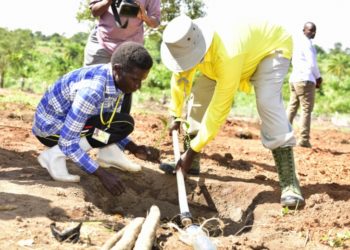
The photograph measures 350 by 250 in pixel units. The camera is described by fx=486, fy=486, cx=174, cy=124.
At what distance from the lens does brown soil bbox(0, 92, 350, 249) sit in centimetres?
272

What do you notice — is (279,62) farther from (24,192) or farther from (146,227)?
(24,192)

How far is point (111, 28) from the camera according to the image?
416cm

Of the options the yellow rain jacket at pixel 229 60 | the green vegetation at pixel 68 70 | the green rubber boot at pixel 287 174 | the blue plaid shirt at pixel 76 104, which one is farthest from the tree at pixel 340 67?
the blue plaid shirt at pixel 76 104

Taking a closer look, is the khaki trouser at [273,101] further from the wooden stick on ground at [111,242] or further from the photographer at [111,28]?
the wooden stick on ground at [111,242]

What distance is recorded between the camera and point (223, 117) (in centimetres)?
317

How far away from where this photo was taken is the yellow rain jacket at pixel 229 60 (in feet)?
10.1

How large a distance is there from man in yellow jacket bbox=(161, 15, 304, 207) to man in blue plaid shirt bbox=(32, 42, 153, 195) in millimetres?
258

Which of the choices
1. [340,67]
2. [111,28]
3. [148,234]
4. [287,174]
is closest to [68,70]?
[340,67]

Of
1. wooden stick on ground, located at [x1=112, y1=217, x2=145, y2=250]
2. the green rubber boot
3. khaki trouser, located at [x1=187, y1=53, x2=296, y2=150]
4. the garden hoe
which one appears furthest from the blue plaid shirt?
the green rubber boot

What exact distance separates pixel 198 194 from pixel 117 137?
2.75 ft

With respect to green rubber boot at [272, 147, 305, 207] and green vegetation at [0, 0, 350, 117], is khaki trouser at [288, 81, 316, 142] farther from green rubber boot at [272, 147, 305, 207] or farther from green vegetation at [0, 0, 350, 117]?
green vegetation at [0, 0, 350, 117]

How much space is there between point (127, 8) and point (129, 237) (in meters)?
2.21

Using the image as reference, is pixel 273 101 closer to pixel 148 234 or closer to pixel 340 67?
pixel 148 234

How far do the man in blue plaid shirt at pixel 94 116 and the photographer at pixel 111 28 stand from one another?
2.78 ft
